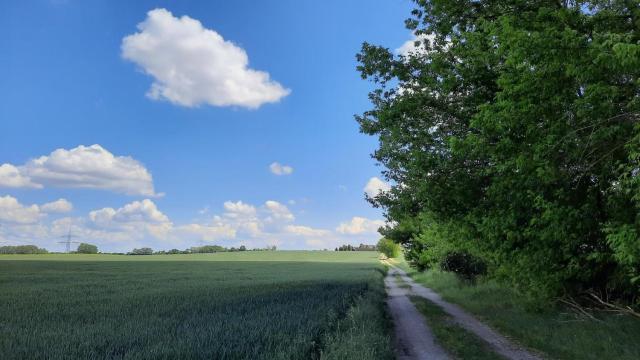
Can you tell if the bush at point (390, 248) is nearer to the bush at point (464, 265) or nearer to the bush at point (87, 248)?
the bush at point (87, 248)

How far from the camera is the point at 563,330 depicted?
620 inches

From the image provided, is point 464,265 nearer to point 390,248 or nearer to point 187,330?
point 187,330

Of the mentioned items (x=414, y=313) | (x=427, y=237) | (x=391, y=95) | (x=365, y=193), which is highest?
(x=391, y=95)

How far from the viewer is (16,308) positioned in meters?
16.5

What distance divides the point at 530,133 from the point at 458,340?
23.8ft

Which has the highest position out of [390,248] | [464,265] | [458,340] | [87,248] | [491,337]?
[87,248]

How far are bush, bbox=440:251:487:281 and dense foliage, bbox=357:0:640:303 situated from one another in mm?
15802

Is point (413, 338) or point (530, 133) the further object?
point (413, 338)

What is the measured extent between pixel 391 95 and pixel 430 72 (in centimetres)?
255

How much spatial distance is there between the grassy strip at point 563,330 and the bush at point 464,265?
12633 millimetres

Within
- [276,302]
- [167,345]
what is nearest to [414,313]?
[276,302]

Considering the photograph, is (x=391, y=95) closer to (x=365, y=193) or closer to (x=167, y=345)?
(x=365, y=193)

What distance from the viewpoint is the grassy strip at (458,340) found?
13.3 meters

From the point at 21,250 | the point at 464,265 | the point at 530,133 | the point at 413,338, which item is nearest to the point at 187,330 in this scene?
the point at 413,338
